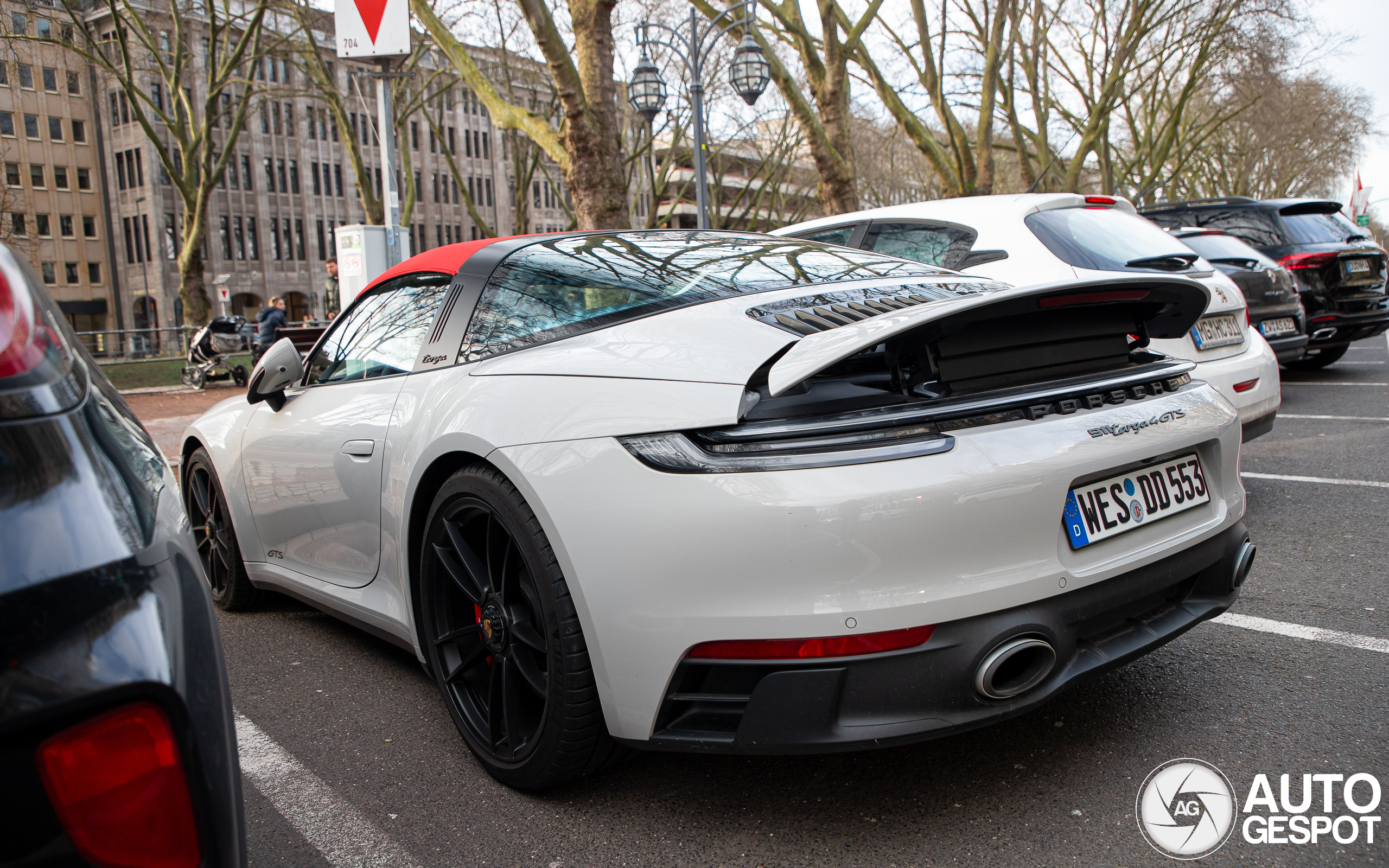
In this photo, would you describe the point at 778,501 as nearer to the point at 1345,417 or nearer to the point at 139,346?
the point at 1345,417

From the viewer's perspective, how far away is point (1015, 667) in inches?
78.2

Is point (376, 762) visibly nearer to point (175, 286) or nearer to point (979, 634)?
point (979, 634)

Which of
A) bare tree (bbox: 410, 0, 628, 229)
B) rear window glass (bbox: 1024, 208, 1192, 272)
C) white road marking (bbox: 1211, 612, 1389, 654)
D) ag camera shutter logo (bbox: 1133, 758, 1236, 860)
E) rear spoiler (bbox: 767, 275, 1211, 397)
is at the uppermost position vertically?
bare tree (bbox: 410, 0, 628, 229)

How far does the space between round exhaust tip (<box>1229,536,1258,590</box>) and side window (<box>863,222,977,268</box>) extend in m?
3.06

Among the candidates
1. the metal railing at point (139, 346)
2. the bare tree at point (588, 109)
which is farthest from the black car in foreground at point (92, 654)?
the metal railing at point (139, 346)

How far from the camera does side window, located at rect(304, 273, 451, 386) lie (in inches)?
119

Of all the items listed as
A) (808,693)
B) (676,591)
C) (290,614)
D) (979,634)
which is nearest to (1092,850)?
(979,634)

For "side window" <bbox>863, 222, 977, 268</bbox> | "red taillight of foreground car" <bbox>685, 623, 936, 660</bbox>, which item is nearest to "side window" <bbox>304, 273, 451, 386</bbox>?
"red taillight of foreground car" <bbox>685, 623, 936, 660</bbox>

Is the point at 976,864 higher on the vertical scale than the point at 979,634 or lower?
lower

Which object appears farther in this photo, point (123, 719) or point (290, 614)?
point (290, 614)

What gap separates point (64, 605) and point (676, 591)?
3.77 feet

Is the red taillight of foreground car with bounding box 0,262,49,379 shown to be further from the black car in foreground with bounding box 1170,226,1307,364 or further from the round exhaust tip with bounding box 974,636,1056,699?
the black car in foreground with bounding box 1170,226,1307,364

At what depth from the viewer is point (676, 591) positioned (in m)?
1.95

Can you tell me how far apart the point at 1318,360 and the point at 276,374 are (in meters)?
11.8
